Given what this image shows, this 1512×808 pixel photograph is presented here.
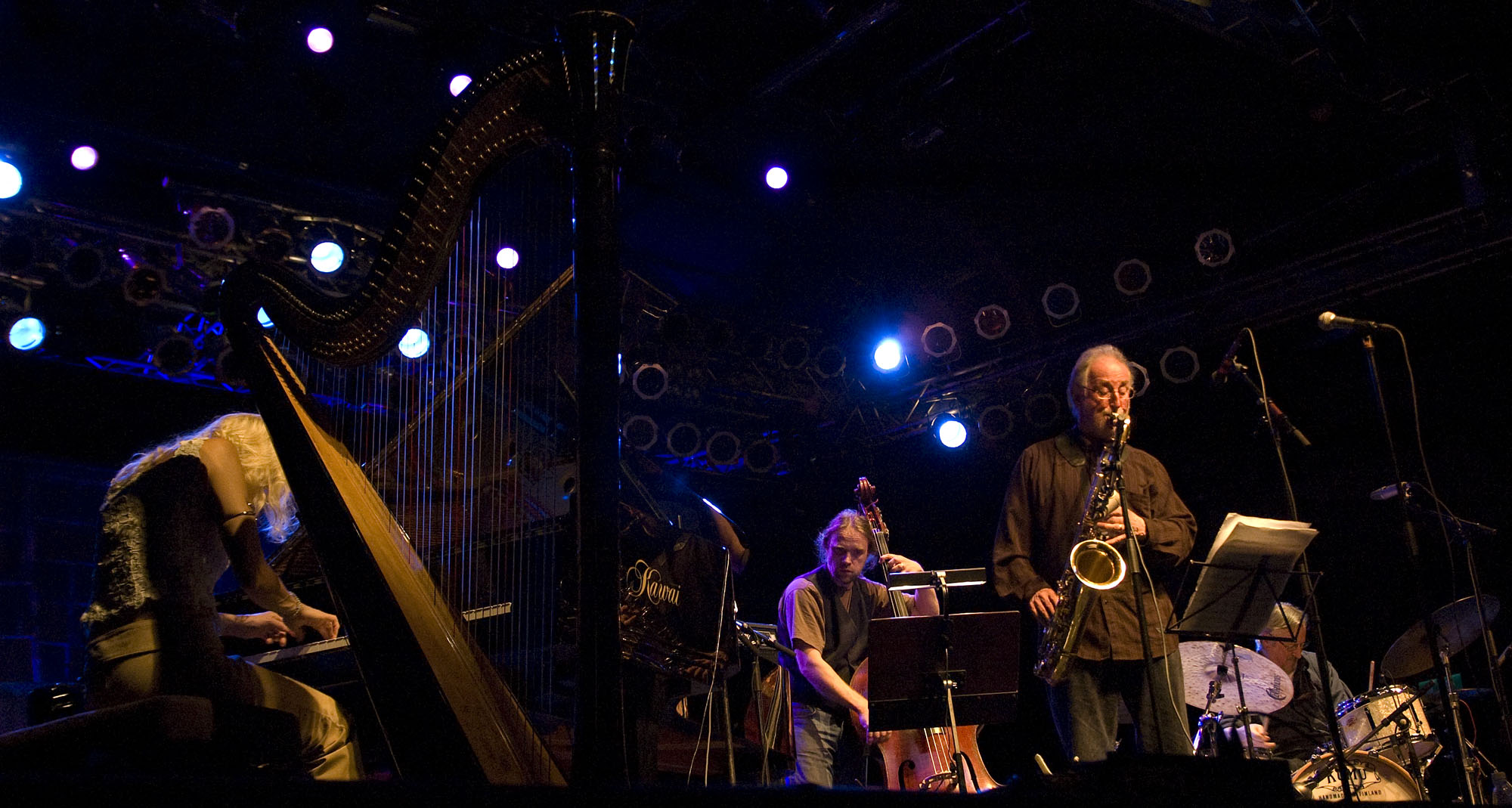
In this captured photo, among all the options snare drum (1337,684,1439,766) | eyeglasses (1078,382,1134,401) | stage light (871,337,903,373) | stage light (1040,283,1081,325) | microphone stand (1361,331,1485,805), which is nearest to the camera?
microphone stand (1361,331,1485,805)

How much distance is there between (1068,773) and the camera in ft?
8.42

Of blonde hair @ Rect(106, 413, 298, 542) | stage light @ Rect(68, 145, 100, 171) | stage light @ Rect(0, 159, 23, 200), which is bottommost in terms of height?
blonde hair @ Rect(106, 413, 298, 542)

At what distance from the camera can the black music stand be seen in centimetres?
457

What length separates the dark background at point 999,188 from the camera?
6.64 metres

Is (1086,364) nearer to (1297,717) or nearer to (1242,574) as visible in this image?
(1242,574)

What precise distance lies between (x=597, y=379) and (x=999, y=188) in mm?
7648

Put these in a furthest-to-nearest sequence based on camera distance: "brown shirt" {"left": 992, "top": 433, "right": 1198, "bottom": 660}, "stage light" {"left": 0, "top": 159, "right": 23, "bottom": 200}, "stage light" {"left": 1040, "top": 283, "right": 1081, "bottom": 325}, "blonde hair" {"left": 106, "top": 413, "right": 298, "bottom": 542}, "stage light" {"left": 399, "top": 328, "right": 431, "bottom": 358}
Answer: "stage light" {"left": 1040, "top": 283, "right": 1081, "bottom": 325} < "stage light" {"left": 399, "top": 328, "right": 431, "bottom": 358} < "stage light" {"left": 0, "top": 159, "right": 23, "bottom": 200} < "brown shirt" {"left": 992, "top": 433, "right": 1198, "bottom": 660} < "blonde hair" {"left": 106, "top": 413, "right": 298, "bottom": 542}

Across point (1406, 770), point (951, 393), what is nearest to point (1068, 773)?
point (1406, 770)

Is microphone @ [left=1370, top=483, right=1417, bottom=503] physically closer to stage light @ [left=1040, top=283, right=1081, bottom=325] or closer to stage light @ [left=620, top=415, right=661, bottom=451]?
stage light @ [left=1040, top=283, right=1081, bottom=325]

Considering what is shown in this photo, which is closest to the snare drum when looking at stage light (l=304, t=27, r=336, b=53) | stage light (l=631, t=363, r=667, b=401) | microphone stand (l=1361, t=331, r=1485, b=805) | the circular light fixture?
microphone stand (l=1361, t=331, r=1485, b=805)

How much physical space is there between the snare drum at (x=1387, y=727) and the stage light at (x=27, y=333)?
8.26m

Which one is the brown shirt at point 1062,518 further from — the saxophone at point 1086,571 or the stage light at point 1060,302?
the stage light at point 1060,302

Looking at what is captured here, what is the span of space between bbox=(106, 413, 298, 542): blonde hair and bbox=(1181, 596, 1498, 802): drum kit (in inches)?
191

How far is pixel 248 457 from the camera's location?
346 cm
